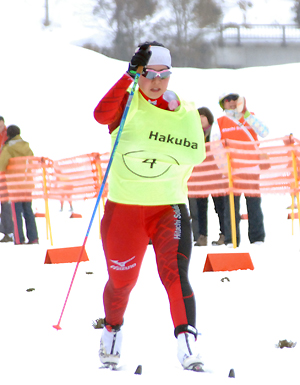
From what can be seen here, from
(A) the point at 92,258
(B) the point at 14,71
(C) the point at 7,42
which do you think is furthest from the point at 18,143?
(C) the point at 7,42


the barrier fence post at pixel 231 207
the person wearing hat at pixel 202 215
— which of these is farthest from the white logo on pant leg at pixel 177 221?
the person wearing hat at pixel 202 215

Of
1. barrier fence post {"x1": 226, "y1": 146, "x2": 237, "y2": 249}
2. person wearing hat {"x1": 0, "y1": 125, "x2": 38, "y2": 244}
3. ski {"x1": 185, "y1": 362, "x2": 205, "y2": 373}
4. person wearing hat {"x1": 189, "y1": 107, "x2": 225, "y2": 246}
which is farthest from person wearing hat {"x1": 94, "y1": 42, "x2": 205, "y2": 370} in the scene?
person wearing hat {"x1": 0, "y1": 125, "x2": 38, "y2": 244}

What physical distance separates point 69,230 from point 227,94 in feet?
14.7

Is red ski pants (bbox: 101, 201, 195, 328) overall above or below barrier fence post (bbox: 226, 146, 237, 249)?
above

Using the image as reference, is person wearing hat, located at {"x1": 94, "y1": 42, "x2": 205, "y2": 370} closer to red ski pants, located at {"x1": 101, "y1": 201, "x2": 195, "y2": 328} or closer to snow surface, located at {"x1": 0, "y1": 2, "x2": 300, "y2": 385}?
red ski pants, located at {"x1": 101, "y1": 201, "x2": 195, "y2": 328}

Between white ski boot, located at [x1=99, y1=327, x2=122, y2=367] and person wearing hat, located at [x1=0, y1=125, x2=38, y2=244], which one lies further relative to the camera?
person wearing hat, located at [x1=0, y1=125, x2=38, y2=244]

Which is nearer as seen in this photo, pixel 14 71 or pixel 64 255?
pixel 64 255

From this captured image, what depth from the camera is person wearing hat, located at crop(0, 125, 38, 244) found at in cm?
877

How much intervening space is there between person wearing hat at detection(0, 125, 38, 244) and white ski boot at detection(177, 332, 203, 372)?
6.22m

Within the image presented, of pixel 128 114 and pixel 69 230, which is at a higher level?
pixel 128 114

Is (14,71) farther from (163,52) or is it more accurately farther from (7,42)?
(163,52)

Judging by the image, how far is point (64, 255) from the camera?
20.6 feet

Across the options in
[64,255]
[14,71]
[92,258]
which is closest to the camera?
[64,255]

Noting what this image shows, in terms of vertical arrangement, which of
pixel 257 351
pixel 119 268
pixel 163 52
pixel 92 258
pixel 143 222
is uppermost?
pixel 163 52
